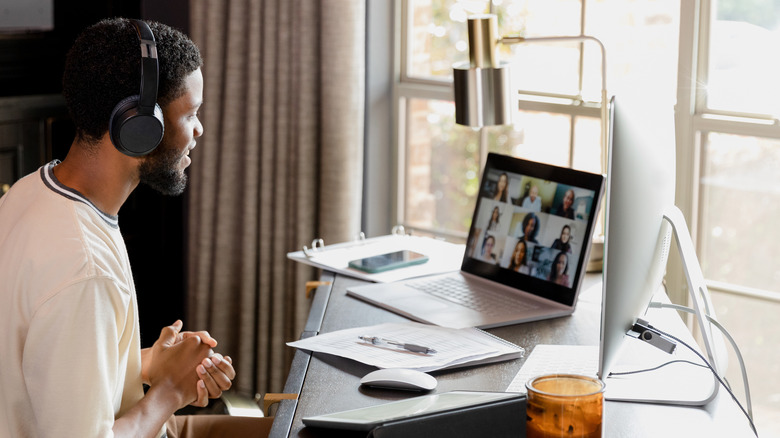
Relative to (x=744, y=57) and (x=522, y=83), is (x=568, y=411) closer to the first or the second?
(x=744, y=57)

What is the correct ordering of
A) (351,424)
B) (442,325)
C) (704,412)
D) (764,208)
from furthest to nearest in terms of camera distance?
(764,208) → (442,325) → (704,412) → (351,424)

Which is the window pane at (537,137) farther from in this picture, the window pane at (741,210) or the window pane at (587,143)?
the window pane at (741,210)

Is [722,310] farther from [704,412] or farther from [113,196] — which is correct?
[113,196]

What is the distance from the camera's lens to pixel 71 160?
1.36 meters

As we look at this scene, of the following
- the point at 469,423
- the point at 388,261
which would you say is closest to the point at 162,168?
the point at 469,423

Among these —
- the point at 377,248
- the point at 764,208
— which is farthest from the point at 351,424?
the point at 764,208

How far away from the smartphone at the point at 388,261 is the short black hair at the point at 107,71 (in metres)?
0.75

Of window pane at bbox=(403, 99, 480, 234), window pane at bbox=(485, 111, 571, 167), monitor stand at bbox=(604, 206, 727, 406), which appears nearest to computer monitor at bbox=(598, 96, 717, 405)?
monitor stand at bbox=(604, 206, 727, 406)

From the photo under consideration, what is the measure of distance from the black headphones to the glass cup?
0.63 meters

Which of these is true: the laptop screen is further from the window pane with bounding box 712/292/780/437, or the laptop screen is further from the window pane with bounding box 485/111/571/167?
the window pane with bounding box 712/292/780/437

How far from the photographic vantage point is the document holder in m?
1.12

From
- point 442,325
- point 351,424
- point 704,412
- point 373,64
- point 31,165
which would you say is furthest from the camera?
point 31,165

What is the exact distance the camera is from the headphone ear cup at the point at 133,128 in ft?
4.18

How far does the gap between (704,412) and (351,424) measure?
0.51m
